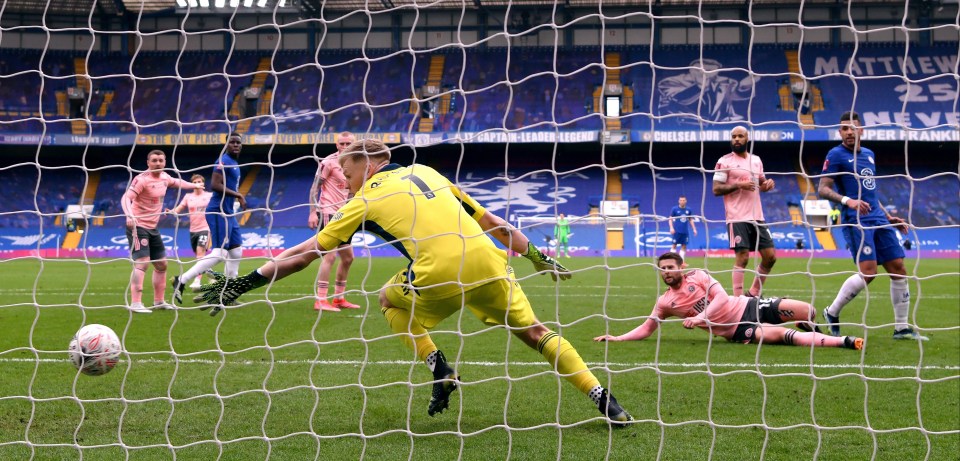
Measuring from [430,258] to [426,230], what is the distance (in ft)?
0.44

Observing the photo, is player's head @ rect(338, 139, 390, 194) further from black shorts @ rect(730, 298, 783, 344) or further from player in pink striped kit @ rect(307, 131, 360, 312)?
player in pink striped kit @ rect(307, 131, 360, 312)

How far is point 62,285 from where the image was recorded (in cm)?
1354

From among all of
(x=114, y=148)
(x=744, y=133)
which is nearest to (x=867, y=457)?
(x=744, y=133)

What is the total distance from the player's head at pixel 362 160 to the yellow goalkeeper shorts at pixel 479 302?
527 mm

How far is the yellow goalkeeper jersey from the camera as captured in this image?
4055 mm

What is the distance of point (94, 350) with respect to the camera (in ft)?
14.3

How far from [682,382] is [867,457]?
5.17ft

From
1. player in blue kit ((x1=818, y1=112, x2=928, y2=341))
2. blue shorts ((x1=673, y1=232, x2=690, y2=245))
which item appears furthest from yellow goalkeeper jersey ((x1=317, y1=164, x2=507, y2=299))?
blue shorts ((x1=673, y1=232, x2=690, y2=245))

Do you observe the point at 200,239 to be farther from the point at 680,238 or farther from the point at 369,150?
the point at 680,238

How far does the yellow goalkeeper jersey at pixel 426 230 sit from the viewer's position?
13.3 ft

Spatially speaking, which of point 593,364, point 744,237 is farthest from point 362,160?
point 744,237

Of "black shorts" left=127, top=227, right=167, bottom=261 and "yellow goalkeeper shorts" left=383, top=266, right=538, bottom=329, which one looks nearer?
"yellow goalkeeper shorts" left=383, top=266, right=538, bottom=329

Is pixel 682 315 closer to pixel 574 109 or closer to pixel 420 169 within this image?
pixel 420 169

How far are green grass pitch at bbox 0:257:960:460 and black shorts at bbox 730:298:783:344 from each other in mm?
227
